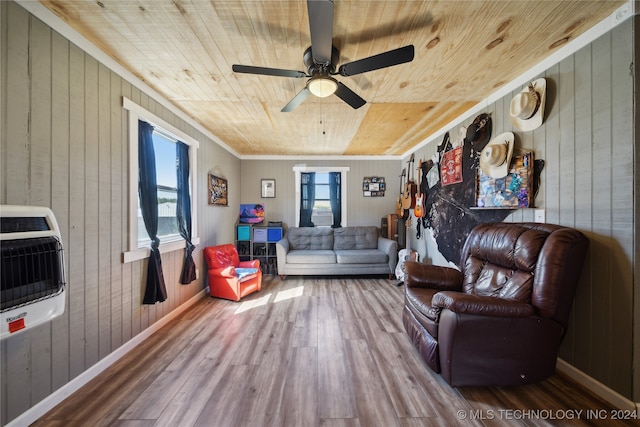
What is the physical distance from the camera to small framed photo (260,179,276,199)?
4.80m

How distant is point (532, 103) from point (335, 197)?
3.48 m

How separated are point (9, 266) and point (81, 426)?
1003mm

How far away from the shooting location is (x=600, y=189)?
1430 millimetres

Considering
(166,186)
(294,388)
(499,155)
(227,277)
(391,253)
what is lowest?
(294,388)

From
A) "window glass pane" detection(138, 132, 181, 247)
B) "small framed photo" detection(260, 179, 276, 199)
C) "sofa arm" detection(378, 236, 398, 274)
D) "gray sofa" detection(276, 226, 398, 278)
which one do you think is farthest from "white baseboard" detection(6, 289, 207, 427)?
"sofa arm" detection(378, 236, 398, 274)

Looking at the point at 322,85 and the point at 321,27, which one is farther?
the point at 322,85

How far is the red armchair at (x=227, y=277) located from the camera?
299cm

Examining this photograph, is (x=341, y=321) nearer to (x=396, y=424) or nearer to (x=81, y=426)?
(x=396, y=424)

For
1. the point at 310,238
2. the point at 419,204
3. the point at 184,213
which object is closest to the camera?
the point at 184,213

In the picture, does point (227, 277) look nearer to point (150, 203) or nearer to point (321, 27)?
point (150, 203)

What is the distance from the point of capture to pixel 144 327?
2096mm

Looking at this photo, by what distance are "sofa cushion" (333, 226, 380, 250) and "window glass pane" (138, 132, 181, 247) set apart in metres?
2.78

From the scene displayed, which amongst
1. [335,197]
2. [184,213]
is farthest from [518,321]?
[335,197]

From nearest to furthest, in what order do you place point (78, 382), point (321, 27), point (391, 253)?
1. point (321, 27)
2. point (78, 382)
3. point (391, 253)
